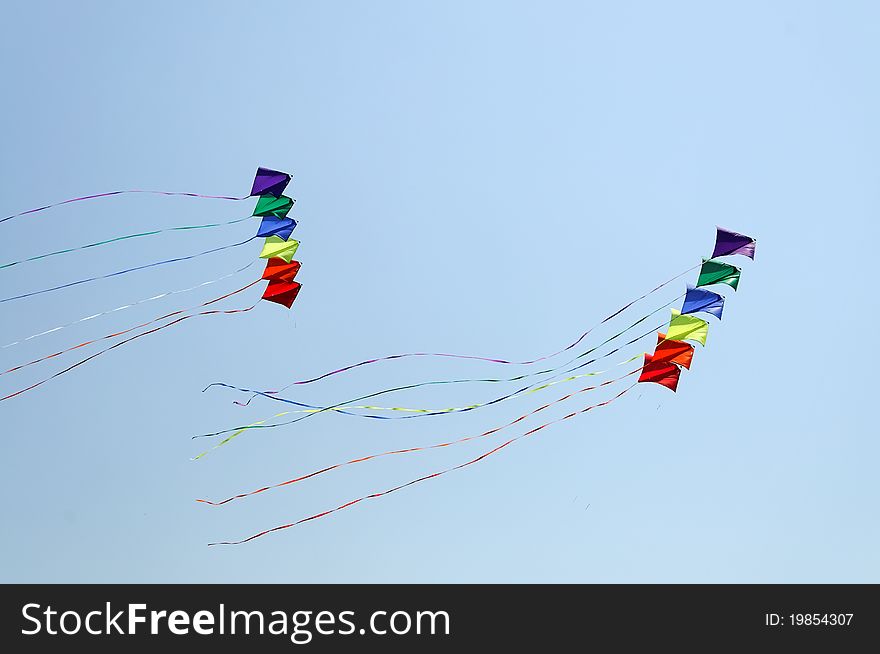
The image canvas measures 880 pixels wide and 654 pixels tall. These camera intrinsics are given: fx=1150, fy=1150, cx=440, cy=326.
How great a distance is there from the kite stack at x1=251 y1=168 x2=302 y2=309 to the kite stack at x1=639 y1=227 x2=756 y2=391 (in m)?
5.54

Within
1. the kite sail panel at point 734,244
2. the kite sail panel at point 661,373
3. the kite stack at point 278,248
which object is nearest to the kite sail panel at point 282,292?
the kite stack at point 278,248

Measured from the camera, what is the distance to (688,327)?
16359 mm

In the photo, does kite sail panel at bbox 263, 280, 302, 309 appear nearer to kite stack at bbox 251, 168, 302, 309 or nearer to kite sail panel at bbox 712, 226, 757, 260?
kite stack at bbox 251, 168, 302, 309

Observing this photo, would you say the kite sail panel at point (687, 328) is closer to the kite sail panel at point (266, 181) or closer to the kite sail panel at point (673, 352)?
the kite sail panel at point (673, 352)

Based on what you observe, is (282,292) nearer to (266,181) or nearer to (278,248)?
(278,248)

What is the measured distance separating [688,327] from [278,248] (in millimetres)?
6290

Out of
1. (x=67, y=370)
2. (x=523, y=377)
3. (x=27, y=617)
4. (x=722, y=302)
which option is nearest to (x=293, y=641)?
(x=27, y=617)

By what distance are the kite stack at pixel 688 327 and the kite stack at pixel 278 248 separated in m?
5.54

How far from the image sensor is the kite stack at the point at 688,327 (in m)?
16.2

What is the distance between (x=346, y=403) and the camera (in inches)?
661

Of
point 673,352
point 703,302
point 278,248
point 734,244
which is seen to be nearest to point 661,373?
point 673,352

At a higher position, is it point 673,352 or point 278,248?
point 278,248

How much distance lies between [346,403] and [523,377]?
8.91ft

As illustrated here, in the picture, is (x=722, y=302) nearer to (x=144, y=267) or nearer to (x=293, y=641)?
(x=293, y=641)
